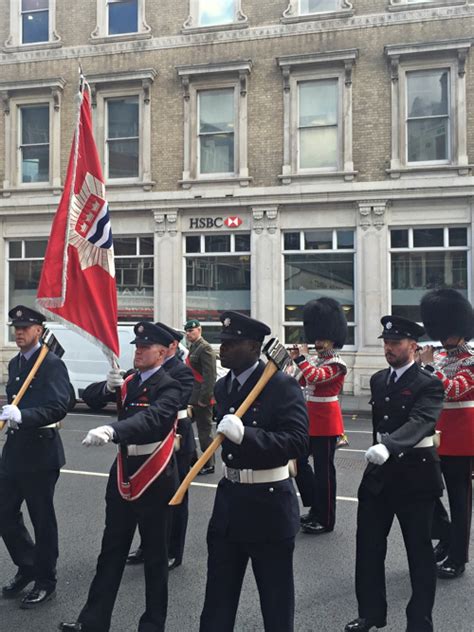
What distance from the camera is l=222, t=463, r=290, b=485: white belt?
327 centimetres

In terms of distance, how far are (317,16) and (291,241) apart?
234 inches

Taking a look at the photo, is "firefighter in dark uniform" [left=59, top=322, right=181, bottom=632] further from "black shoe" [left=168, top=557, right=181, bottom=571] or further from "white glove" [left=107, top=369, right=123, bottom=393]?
"black shoe" [left=168, top=557, right=181, bottom=571]

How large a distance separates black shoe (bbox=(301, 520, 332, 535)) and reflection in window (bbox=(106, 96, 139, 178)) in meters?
13.8

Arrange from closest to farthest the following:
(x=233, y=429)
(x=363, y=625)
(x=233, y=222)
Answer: (x=233, y=429) < (x=363, y=625) < (x=233, y=222)

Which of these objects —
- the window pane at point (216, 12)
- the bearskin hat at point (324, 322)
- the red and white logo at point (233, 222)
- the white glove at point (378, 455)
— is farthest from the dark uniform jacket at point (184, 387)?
the window pane at point (216, 12)

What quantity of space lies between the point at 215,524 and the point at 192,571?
1824 millimetres

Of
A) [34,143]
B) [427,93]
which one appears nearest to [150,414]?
[427,93]

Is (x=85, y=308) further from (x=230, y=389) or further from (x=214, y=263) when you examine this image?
(x=214, y=263)

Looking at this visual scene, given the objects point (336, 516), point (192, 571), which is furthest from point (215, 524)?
point (336, 516)

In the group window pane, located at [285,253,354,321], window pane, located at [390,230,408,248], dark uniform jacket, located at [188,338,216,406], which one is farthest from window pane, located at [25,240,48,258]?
dark uniform jacket, located at [188,338,216,406]

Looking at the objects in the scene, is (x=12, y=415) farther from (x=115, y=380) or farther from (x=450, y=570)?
(x=450, y=570)

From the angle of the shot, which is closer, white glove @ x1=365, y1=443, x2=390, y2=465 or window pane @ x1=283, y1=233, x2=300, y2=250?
white glove @ x1=365, y1=443, x2=390, y2=465

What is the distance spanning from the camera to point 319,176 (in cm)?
1616

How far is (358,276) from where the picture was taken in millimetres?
16094
